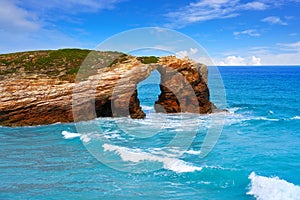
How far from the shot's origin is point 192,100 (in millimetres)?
37906

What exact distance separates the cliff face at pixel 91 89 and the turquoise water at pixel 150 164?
A: 193cm

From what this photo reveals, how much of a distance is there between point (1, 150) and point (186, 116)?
Result: 20573 mm

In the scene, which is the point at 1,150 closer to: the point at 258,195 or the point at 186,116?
the point at 258,195

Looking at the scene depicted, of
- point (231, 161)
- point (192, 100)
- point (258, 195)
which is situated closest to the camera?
point (258, 195)

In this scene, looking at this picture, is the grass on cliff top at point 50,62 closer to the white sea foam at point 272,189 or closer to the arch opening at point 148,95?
the arch opening at point 148,95

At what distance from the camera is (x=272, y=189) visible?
15.1 meters

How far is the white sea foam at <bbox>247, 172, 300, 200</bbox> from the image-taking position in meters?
14.4

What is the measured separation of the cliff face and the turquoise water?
1.93 meters

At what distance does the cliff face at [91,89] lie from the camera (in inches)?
1166

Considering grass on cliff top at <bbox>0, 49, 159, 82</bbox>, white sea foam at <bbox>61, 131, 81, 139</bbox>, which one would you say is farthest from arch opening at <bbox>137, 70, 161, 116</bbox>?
white sea foam at <bbox>61, 131, 81, 139</bbox>

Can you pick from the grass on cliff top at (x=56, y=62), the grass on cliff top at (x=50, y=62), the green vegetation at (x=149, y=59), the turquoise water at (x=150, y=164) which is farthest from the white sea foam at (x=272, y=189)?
the green vegetation at (x=149, y=59)

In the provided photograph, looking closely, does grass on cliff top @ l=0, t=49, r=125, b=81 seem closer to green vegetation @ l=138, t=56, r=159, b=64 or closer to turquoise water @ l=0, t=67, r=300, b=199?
green vegetation @ l=138, t=56, r=159, b=64

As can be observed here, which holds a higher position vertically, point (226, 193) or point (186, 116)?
point (186, 116)

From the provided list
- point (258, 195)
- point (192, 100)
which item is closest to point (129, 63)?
point (192, 100)
